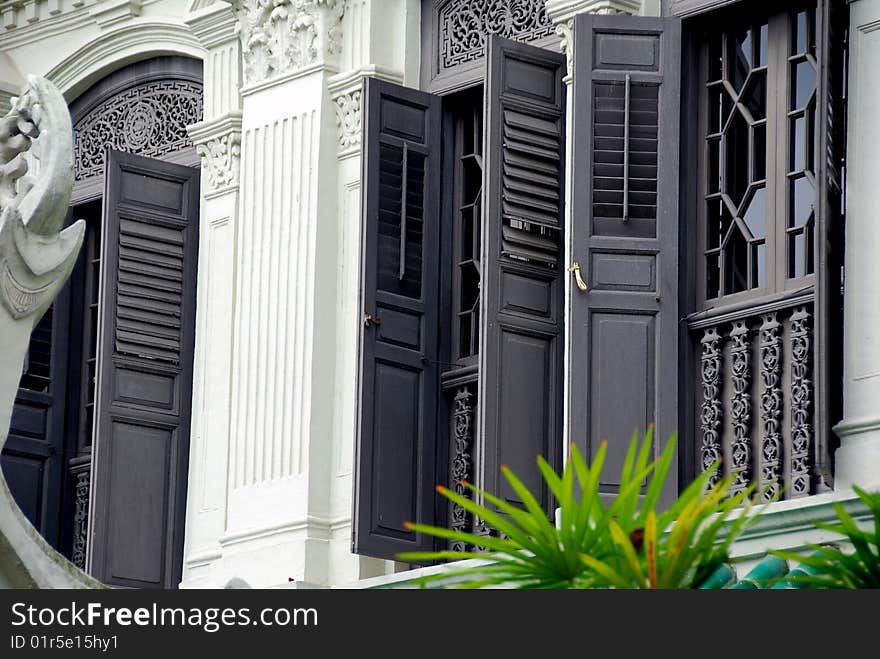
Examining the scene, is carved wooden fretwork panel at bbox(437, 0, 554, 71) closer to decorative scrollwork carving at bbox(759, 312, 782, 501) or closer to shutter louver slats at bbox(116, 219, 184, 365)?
shutter louver slats at bbox(116, 219, 184, 365)

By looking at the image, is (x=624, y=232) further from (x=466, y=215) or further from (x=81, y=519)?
(x=81, y=519)

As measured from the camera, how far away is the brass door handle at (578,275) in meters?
10.0

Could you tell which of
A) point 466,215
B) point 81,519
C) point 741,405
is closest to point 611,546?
point 741,405

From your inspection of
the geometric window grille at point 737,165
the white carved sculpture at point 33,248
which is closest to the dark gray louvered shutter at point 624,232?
the geometric window grille at point 737,165

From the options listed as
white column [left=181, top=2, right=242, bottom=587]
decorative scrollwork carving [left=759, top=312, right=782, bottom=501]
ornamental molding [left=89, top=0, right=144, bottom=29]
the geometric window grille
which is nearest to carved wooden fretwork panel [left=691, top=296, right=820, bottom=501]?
decorative scrollwork carving [left=759, top=312, right=782, bottom=501]

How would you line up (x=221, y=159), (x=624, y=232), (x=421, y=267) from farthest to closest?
(x=221, y=159), (x=421, y=267), (x=624, y=232)

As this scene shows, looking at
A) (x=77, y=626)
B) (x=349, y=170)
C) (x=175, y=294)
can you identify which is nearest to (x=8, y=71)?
(x=175, y=294)

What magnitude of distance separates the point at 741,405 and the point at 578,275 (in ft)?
2.89

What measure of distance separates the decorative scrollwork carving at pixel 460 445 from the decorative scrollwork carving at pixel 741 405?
5.73 feet

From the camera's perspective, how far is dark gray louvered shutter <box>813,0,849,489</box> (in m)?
9.13

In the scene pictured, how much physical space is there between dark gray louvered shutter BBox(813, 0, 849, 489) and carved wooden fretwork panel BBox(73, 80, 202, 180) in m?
4.64

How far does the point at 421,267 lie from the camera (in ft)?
37.1

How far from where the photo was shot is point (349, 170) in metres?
11.8

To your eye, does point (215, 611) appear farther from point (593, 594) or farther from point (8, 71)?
point (8, 71)
